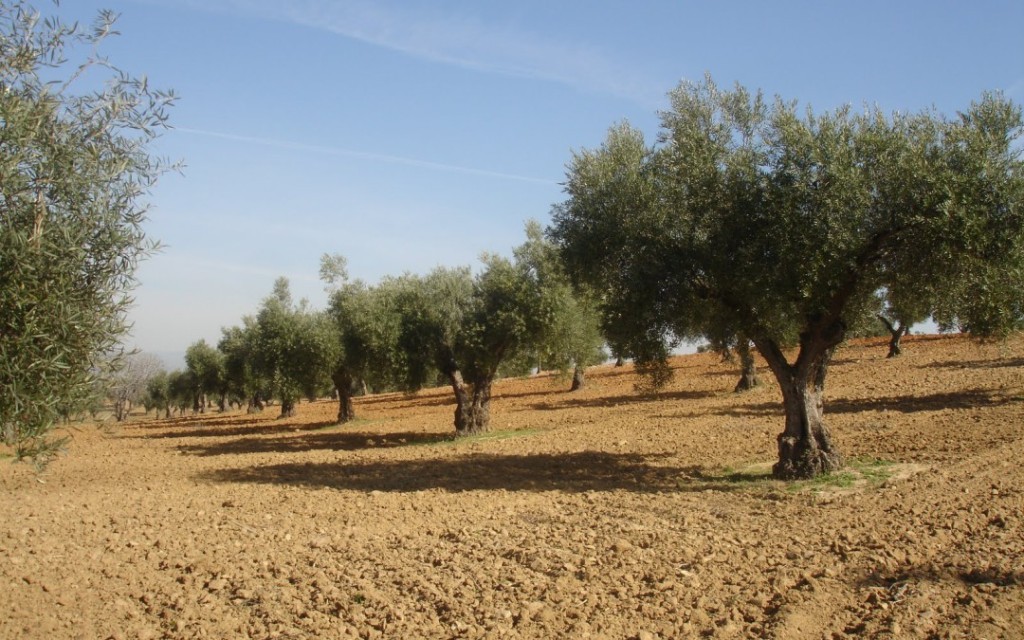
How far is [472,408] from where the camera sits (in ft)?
85.5

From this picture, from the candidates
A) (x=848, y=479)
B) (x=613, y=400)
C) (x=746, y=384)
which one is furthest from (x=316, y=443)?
(x=848, y=479)

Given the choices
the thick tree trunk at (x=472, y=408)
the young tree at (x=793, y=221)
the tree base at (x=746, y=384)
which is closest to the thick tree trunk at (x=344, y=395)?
the thick tree trunk at (x=472, y=408)

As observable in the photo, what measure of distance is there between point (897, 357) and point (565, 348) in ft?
73.9

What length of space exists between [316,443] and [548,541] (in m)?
19.5

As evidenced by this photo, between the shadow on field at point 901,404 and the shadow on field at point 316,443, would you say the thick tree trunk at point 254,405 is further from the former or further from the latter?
the shadow on field at point 901,404

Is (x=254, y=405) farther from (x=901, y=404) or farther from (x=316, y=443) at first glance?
(x=901, y=404)

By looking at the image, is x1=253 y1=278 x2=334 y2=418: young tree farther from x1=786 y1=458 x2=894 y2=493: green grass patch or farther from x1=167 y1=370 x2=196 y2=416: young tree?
x1=167 y1=370 x2=196 y2=416: young tree

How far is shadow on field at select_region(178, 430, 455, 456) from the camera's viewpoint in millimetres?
25484

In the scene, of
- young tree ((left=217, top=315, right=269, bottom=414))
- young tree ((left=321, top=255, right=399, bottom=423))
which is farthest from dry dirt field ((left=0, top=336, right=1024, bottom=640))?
young tree ((left=217, top=315, right=269, bottom=414))

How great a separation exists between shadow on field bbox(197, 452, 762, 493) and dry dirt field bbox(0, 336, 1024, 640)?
0.40 feet

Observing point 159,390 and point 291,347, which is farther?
point 159,390

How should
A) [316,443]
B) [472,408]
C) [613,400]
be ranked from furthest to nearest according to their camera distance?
[613,400] → [316,443] → [472,408]

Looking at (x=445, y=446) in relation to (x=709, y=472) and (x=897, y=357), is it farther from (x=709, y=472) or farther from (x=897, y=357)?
(x=897, y=357)

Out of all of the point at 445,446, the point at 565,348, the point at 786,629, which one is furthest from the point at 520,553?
the point at 565,348
